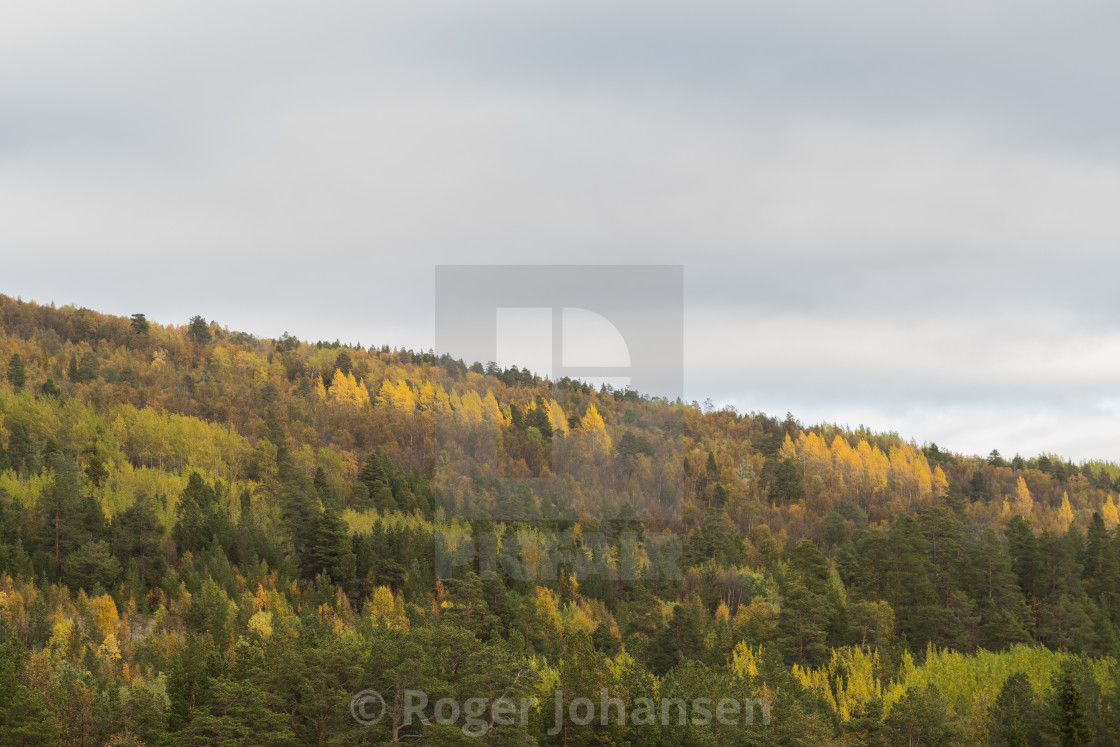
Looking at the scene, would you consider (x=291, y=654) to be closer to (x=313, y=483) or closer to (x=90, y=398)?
(x=313, y=483)

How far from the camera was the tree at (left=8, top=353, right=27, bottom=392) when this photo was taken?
194 meters

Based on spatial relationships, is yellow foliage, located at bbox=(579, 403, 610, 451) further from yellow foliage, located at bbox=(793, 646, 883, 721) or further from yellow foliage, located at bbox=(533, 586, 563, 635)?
yellow foliage, located at bbox=(793, 646, 883, 721)

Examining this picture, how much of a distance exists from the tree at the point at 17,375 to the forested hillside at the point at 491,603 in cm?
1228

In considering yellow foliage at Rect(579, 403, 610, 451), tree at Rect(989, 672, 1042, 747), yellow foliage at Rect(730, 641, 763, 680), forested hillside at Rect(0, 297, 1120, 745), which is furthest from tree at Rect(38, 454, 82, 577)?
tree at Rect(989, 672, 1042, 747)

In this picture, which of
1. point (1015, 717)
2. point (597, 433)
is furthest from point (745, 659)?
point (597, 433)

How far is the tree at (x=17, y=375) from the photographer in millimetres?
194000

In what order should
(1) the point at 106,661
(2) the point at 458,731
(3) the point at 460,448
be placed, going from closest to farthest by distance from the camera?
(2) the point at 458,731
(1) the point at 106,661
(3) the point at 460,448

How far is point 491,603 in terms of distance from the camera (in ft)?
327

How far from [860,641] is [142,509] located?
79.3 meters

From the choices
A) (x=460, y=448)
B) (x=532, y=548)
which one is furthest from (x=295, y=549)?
(x=460, y=448)

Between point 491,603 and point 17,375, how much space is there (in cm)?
13596

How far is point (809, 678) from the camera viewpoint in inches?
3780

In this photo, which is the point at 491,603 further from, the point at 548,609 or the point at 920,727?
the point at 920,727

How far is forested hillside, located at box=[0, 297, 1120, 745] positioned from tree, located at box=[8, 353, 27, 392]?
1228 centimetres
